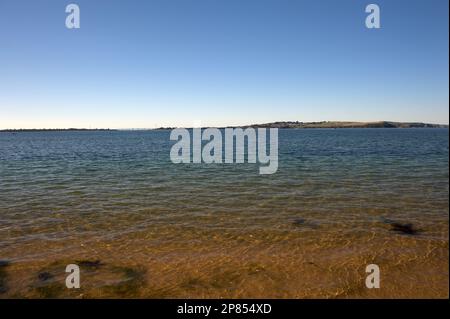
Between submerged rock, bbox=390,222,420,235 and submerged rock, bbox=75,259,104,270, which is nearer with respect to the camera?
submerged rock, bbox=75,259,104,270

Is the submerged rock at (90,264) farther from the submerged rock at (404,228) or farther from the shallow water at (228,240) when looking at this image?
the submerged rock at (404,228)

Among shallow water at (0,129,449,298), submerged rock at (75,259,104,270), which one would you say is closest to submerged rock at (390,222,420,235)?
shallow water at (0,129,449,298)

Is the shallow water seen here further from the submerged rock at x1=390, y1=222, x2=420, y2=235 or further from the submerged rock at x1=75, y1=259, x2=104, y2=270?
the submerged rock at x1=390, y1=222, x2=420, y2=235

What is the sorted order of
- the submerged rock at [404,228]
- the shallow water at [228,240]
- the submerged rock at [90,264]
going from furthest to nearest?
the submerged rock at [404,228]
the submerged rock at [90,264]
the shallow water at [228,240]

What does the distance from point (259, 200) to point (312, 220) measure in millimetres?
3956

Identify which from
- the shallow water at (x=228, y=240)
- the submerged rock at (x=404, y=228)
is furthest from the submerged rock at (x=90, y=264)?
the submerged rock at (x=404, y=228)

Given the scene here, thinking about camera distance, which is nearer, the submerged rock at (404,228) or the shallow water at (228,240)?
the shallow water at (228,240)

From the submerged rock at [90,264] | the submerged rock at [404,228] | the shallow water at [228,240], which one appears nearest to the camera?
the shallow water at [228,240]

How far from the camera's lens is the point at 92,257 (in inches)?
391

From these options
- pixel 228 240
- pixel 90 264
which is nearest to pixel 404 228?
pixel 228 240

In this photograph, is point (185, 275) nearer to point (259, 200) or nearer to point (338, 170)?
point (259, 200)

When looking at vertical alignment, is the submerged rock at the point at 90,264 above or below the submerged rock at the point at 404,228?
below
